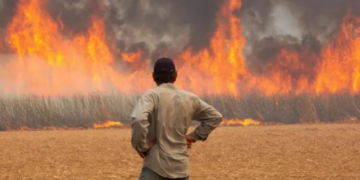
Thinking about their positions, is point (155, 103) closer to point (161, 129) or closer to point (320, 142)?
point (161, 129)

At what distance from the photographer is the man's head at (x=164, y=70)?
4375 millimetres

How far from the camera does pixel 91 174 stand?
14.4m

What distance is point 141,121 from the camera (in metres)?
4.05

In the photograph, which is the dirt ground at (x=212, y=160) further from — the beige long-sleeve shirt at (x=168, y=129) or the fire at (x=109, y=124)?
the fire at (x=109, y=124)

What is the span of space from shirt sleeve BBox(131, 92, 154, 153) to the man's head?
0.28 meters

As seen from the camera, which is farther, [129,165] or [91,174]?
[129,165]

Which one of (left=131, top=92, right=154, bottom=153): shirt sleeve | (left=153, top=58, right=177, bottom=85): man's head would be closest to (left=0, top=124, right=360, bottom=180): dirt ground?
(left=153, top=58, right=177, bottom=85): man's head

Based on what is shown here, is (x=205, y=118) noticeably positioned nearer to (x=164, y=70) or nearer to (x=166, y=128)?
(x=166, y=128)

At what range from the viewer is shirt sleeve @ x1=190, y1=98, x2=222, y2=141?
457 cm

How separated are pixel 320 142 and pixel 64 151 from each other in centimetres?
1234

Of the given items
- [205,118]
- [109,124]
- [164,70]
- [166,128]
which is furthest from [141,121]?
[109,124]

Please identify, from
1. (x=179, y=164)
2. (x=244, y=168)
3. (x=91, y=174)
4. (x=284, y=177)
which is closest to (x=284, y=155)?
(x=244, y=168)

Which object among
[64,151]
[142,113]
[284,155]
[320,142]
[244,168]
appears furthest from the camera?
[320,142]

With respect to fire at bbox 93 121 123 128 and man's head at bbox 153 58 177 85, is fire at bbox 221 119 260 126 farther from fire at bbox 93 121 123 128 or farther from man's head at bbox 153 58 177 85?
man's head at bbox 153 58 177 85
